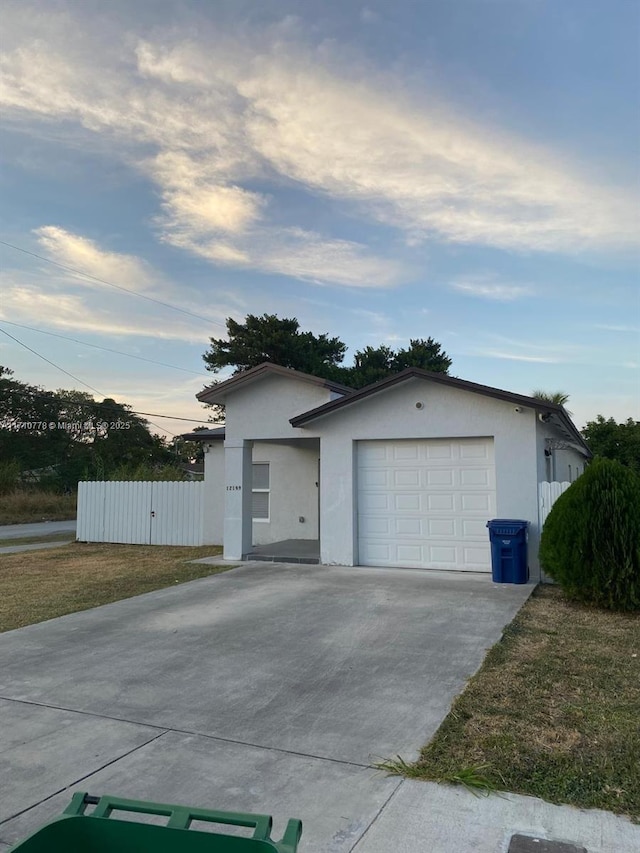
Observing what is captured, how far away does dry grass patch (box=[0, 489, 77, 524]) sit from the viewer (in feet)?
92.6

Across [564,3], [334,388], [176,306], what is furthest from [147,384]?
[564,3]

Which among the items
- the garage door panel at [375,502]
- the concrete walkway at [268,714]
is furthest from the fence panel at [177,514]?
the concrete walkway at [268,714]

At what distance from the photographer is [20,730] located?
4.11m

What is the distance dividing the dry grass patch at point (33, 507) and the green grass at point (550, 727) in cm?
2690

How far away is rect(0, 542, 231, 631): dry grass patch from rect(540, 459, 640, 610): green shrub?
6.14 meters

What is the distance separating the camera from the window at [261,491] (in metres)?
15.6

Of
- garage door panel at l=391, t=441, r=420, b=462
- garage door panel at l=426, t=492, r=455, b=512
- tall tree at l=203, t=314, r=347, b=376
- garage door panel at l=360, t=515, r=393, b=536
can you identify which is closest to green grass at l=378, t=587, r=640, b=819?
garage door panel at l=426, t=492, r=455, b=512

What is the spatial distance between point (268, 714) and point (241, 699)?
39 centimetres

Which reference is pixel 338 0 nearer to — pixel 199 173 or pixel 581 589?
pixel 199 173

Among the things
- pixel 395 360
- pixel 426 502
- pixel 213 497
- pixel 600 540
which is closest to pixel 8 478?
pixel 213 497

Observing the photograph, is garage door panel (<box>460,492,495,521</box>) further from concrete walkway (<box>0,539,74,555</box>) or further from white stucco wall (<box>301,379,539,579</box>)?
concrete walkway (<box>0,539,74,555</box>)

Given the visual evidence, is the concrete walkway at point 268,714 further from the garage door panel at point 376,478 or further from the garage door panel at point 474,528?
the garage door panel at point 376,478

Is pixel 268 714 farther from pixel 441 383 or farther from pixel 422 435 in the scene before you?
pixel 441 383

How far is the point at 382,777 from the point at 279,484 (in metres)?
12.1
